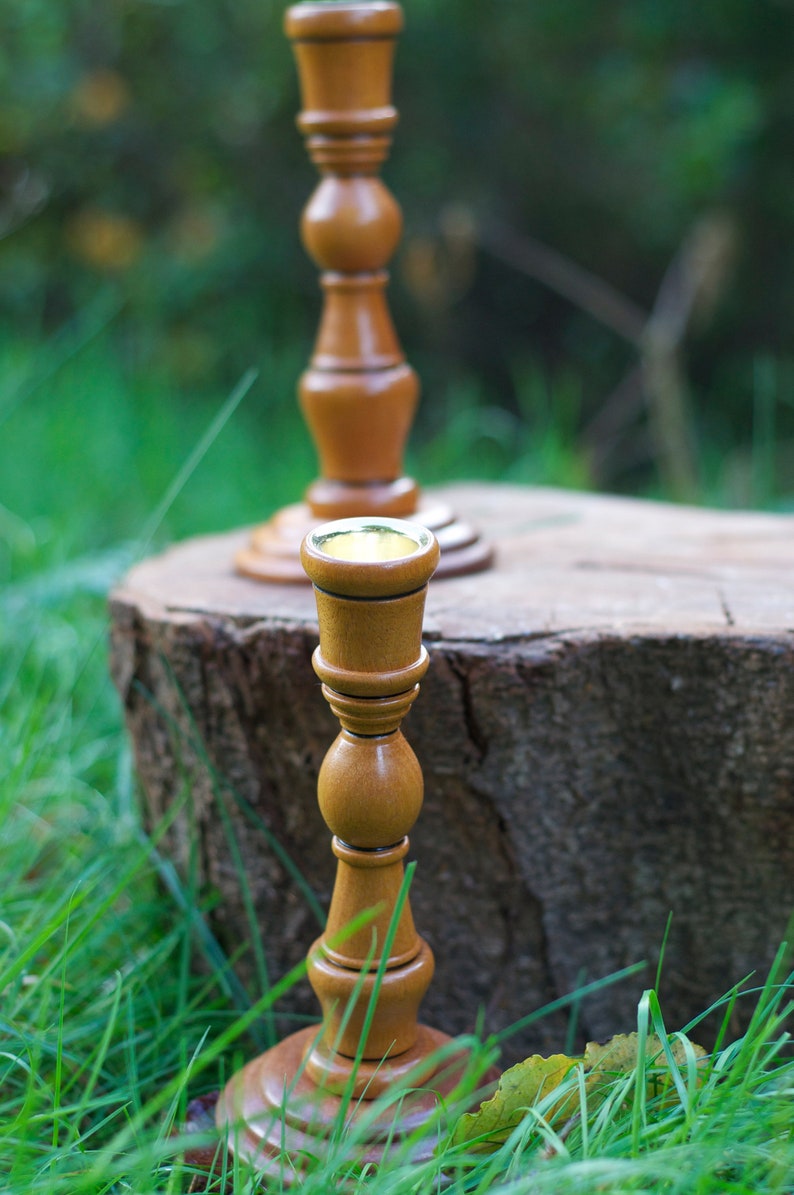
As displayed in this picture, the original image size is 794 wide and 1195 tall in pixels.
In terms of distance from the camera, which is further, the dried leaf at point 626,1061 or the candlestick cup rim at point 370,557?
the dried leaf at point 626,1061

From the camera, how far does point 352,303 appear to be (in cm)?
128

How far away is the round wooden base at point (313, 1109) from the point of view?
0.90m

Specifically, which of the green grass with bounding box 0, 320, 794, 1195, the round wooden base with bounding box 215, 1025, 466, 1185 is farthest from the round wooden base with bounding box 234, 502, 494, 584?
the round wooden base with bounding box 215, 1025, 466, 1185

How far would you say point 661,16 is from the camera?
2.98 metres

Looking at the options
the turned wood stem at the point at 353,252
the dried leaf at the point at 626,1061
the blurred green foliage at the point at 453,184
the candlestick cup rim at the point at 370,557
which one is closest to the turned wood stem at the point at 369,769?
the candlestick cup rim at the point at 370,557

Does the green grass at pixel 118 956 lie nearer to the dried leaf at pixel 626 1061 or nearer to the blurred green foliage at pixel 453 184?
the dried leaf at pixel 626 1061

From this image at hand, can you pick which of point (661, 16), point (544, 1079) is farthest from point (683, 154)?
point (544, 1079)

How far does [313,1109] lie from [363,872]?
7.7 inches

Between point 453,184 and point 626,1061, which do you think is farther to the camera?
point 453,184

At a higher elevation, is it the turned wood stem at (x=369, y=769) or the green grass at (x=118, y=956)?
the turned wood stem at (x=369, y=769)

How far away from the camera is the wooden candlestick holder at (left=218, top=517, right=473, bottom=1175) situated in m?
0.85

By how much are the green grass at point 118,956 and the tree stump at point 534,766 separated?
83mm

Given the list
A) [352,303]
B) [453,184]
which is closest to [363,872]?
[352,303]

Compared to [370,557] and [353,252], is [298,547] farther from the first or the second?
[370,557]
